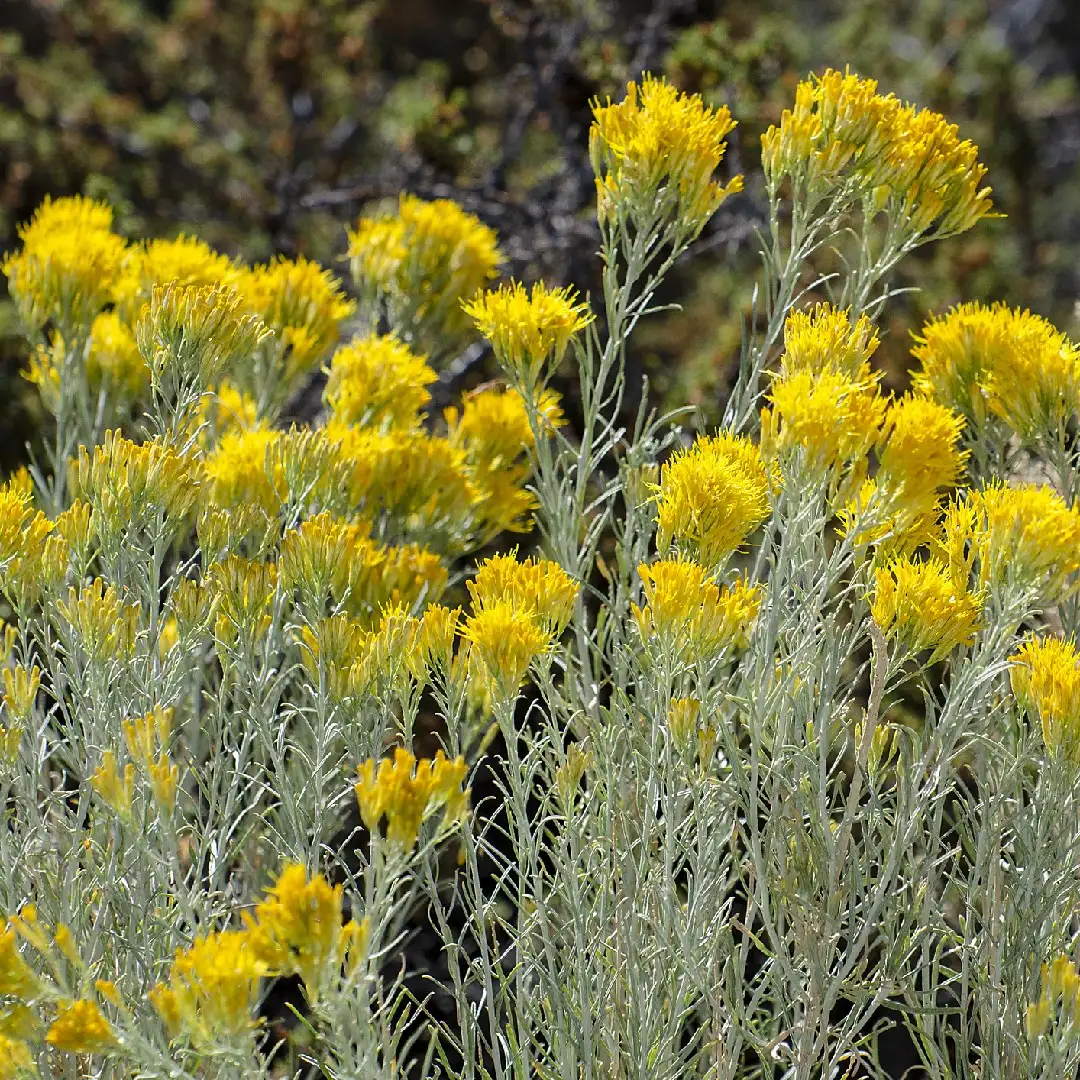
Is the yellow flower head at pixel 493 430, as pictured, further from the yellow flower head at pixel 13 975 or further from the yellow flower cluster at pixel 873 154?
the yellow flower head at pixel 13 975

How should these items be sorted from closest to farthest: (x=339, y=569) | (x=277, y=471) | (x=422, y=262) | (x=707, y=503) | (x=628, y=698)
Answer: (x=707, y=503) < (x=339, y=569) < (x=628, y=698) < (x=277, y=471) < (x=422, y=262)

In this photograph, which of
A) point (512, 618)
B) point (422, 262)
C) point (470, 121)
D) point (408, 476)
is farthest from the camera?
point (470, 121)

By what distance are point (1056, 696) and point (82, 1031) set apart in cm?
118

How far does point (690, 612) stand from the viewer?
5.24 feet

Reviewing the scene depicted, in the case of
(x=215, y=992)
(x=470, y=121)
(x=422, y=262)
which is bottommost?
(x=215, y=992)

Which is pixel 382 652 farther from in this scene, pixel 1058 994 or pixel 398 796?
pixel 1058 994

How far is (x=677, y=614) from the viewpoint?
5.26 feet

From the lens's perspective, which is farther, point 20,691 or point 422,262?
point 422,262

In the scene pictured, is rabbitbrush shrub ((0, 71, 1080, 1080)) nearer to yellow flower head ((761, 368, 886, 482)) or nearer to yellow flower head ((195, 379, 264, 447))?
yellow flower head ((761, 368, 886, 482))

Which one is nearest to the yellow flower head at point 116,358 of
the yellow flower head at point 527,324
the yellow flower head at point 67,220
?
the yellow flower head at point 67,220

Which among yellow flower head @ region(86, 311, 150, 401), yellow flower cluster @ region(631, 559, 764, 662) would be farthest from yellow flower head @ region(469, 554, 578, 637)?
yellow flower head @ region(86, 311, 150, 401)

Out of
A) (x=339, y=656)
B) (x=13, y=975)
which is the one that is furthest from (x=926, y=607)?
(x=13, y=975)

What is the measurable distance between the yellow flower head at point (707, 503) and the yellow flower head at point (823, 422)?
0.06 metres

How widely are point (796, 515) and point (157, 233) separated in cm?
474
